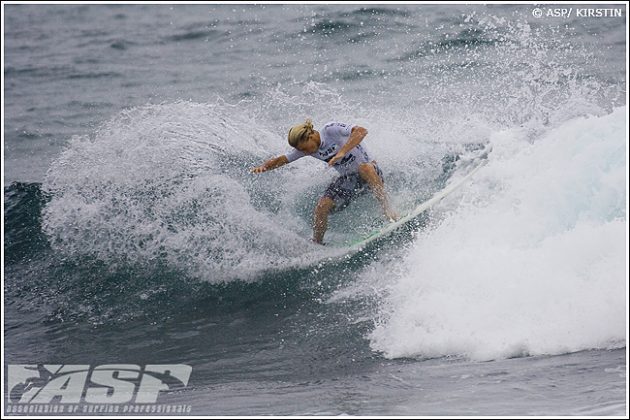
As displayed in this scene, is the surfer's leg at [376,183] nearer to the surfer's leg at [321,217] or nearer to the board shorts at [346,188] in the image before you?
the board shorts at [346,188]

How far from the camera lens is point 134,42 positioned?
1889 cm

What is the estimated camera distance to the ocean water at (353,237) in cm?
644

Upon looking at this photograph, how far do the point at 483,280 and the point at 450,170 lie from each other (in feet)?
9.85

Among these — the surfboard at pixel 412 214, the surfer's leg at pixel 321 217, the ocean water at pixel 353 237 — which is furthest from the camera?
the surfer's leg at pixel 321 217

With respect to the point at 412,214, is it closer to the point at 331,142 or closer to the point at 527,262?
the point at 331,142

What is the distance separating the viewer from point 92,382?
7.06 m

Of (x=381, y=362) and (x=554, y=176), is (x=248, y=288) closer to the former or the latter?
(x=381, y=362)

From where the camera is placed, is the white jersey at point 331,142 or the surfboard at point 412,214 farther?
the surfboard at point 412,214

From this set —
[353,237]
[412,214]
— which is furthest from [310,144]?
[412,214]

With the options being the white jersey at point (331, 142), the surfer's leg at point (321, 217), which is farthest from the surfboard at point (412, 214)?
the white jersey at point (331, 142)

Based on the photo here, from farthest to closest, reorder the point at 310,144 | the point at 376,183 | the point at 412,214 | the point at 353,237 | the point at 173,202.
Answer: the point at 173,202
the point at 353,237
the point at 412,214
the point at 376,183
the point at 310,144

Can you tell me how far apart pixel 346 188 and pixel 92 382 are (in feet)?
11.4

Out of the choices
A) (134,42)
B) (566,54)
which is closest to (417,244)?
(566,54)

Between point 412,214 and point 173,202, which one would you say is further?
point 173,202
